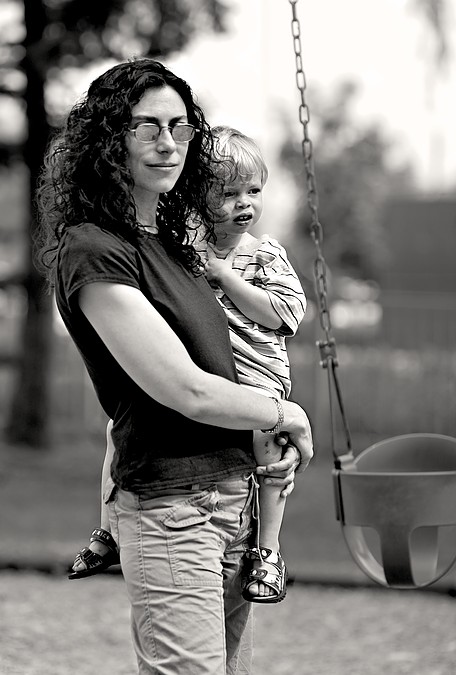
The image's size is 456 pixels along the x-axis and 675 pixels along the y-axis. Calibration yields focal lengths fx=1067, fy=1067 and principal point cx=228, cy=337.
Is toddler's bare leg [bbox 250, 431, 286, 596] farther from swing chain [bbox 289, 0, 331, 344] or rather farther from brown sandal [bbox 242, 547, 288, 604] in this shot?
swing chain [bbox 289, 0, 331, 344]

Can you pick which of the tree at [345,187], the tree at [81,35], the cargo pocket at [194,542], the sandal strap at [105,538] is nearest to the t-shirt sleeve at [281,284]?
the cargo pocket at [194,542]

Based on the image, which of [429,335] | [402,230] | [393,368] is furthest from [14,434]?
[402,230]

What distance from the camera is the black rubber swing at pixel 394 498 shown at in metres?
2.64

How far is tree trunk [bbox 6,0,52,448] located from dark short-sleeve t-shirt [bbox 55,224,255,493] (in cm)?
638

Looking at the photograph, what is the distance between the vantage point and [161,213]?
2.30m

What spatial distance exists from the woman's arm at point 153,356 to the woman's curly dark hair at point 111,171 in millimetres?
167

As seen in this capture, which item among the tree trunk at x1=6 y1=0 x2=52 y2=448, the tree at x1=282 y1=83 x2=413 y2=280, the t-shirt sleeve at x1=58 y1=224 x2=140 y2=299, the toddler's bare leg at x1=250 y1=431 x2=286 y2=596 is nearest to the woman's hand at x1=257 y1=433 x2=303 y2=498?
the toddler's bare leg at x1=250 y1=431 x2=286 y2=596

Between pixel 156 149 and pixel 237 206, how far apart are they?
0.36m

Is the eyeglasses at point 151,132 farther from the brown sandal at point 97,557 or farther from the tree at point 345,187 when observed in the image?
the tree at point 345,187

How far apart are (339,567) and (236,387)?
434cm

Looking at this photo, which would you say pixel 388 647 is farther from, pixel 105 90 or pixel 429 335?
pixel 429 335

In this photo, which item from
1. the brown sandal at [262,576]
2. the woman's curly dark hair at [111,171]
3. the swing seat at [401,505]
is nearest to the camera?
the woman's curly dark hair at [111,171]

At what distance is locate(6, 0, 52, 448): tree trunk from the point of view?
841 centimetres

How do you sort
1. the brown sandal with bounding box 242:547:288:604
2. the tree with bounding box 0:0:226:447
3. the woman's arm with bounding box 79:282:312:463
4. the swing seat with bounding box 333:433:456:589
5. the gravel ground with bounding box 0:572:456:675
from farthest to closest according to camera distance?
the tree with bounding box 0:0:226:447, the gravel ground with bounding box 0:572:456:675, the swing seat with bounding box 333:433:456:589, the brown sandal with bounding box 242:547:288:604, the woman's arm with bounding box 79:282:312:463
